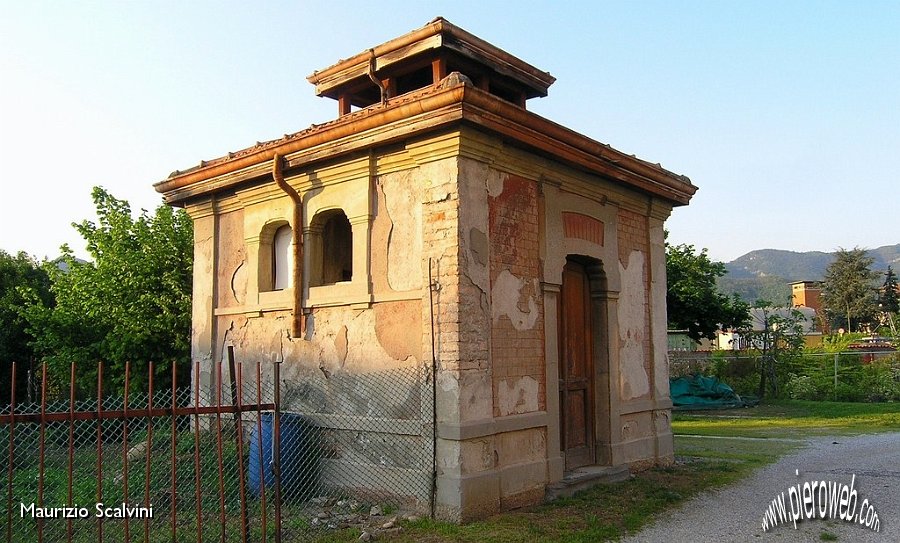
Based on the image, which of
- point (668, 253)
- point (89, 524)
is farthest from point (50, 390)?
point (668, 253)

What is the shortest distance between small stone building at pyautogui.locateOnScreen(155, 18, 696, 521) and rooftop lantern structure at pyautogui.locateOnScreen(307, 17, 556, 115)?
0.03 metres

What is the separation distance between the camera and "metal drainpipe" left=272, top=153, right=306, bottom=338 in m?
8.52

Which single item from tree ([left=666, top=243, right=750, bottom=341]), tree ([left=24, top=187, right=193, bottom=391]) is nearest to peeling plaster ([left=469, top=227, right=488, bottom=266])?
tree ([left=24, top=187, right=193, bottom=391])

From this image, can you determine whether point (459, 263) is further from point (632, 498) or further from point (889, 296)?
point (889, 296)

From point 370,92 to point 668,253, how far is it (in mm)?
16107

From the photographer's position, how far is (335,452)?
8156 mm

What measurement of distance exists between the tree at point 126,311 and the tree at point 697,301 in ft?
46.9

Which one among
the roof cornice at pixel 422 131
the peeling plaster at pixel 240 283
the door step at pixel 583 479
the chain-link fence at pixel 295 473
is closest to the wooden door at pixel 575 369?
the door step at pixel 583 479

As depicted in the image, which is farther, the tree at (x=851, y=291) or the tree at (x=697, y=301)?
the tree at (x=851, y=291)

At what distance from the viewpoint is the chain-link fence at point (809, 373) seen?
2019cm

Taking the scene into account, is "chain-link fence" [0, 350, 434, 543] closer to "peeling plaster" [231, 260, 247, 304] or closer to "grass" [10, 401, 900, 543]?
"grass" [10, 401, 900, 543]

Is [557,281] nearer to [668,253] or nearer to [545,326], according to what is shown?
[545,326]

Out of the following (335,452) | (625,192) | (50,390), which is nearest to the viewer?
(335,452)

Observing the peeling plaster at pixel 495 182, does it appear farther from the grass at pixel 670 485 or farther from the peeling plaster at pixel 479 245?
the grass at pixel 670 485
